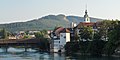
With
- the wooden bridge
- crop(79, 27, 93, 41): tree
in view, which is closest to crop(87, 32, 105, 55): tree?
crop(79, 27, 93, 41): tree

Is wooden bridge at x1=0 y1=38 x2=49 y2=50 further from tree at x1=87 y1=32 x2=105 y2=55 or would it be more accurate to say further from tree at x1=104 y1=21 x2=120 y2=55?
tree at x1=104 y1=21 x2=120 y2=55

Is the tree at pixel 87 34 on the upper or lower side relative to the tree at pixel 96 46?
upper

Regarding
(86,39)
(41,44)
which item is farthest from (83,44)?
(41,44)

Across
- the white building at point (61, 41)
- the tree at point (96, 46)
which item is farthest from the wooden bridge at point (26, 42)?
the tree at point (96, 46)

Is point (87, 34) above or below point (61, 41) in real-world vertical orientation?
above

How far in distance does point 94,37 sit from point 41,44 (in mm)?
21069

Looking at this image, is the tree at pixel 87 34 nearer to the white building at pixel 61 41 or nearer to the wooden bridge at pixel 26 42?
the white building at pixel 61 41

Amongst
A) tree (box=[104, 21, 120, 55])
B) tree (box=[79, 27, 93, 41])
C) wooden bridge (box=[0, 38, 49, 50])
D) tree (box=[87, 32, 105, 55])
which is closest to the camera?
tree (box=[104, 21, 120, 55])

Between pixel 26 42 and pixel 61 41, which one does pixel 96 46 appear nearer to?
pixel 61 41

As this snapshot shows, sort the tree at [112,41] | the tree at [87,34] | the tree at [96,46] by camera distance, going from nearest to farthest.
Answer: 1. the tree at [112,41]
2. the tree at [96,46]
3. the tree at [87,34]

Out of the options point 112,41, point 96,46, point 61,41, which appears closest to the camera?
point 112,41

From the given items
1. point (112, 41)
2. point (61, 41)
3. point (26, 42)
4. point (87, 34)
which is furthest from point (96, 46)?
point (26, 42)

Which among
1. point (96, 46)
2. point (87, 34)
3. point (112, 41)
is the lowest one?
point (96, 46)

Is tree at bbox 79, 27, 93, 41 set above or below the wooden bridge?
above
